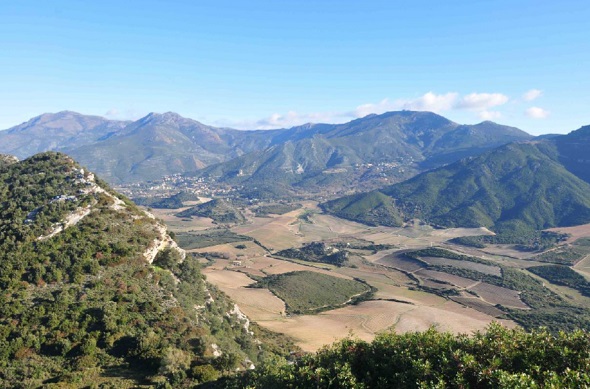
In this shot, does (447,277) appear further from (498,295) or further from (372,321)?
(372,321)

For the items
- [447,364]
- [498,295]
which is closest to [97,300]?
[447,364]

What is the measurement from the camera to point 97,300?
48781mm

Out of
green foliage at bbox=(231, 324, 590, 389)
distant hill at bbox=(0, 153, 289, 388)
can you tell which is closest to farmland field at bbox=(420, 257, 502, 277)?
distant hill at bbox=(0, 153, 289, 388)

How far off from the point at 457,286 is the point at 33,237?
154144mm

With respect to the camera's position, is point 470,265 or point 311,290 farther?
point 470,265

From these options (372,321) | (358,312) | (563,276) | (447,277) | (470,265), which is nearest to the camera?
(372,321)

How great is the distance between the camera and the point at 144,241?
6494cm

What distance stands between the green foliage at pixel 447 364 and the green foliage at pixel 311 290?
87126mm

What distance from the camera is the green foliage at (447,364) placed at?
25031 millimetres

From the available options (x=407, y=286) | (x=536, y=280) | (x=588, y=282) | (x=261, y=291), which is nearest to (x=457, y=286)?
(x=407, y=286)

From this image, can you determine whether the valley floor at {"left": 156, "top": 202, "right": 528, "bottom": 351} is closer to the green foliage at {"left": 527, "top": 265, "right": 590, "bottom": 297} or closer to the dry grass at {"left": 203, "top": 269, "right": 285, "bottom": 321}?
the dry grass at {"left": 203, "top": 269, "right": 285, "bottom": 321}

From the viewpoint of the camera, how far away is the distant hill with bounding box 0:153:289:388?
3866 centimetres

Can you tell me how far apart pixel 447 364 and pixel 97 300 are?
42.0 m

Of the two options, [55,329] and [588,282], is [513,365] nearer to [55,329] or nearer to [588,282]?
[55,329]
